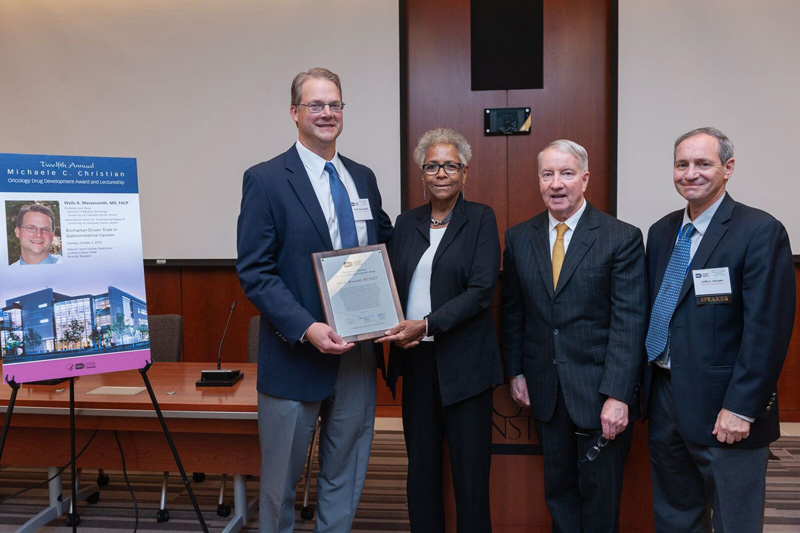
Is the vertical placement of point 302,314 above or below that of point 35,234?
below

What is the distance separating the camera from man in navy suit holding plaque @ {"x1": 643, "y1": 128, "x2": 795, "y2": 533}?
1686 mm

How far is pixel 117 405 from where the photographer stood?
8.10 ft

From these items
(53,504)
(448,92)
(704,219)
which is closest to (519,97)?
(448,92)

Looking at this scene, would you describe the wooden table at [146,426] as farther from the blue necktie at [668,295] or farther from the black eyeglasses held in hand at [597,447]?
the blue necktie at [668,295]

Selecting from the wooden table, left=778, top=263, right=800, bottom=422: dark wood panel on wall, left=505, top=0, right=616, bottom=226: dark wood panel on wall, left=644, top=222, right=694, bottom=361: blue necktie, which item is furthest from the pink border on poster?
left=778, top=263, right=800, bottom=422: dark wood panel on wall

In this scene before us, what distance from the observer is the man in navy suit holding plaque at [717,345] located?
1.69 meters

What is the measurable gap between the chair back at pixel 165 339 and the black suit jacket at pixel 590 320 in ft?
7.68

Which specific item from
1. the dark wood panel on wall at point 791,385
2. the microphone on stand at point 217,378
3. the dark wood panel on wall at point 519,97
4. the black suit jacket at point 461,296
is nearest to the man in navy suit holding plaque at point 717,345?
the black suit jacket at point 461,296

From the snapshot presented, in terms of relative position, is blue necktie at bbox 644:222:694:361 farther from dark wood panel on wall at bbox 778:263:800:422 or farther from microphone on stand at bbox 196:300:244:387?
dark wood panel on wall at bbox 778:263:800:422

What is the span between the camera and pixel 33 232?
2016 millimetres

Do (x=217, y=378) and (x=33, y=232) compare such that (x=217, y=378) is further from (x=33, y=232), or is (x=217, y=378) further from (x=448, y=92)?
(x=448, y=92)

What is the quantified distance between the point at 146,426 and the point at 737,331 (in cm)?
240

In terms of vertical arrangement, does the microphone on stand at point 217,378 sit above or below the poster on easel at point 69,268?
below

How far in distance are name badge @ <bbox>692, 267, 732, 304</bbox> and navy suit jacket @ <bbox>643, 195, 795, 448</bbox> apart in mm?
16
